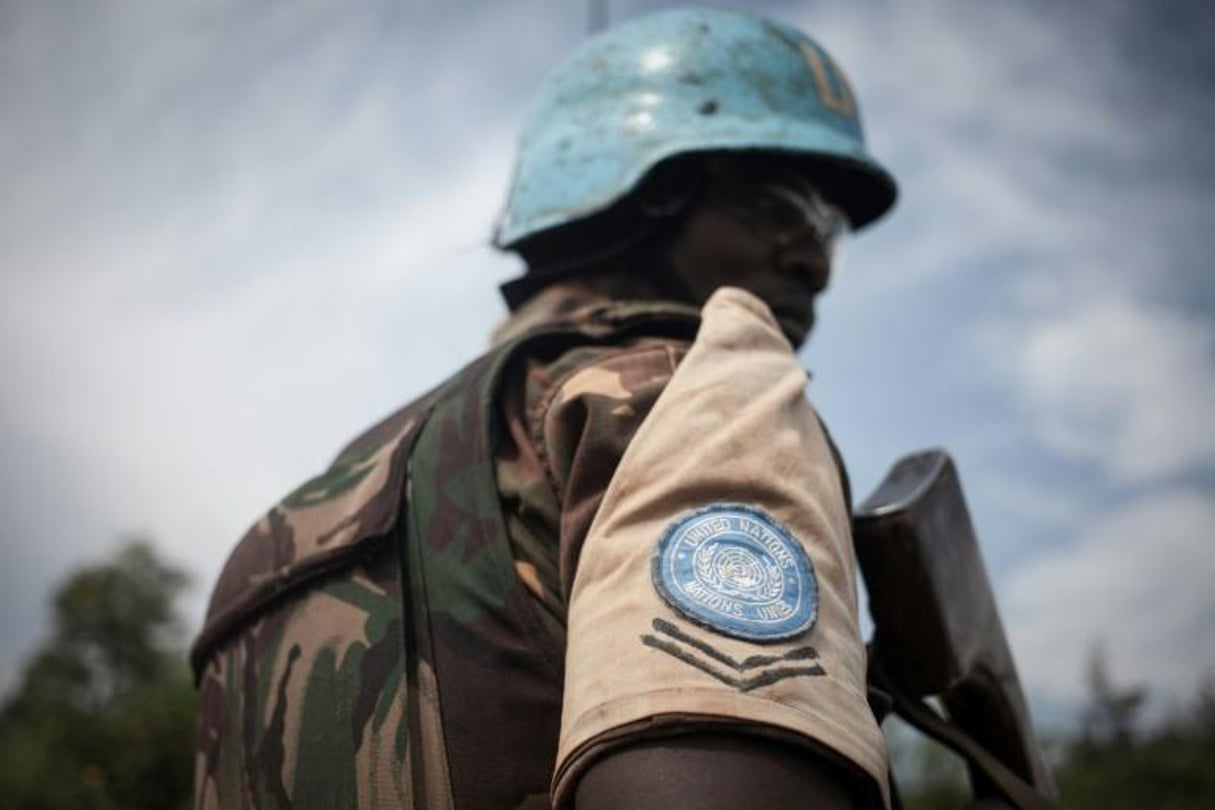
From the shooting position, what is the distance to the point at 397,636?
1.57 metres

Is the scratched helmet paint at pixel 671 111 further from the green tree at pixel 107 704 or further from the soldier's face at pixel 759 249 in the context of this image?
the green tree at pixel 107 704

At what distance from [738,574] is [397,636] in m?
0.55

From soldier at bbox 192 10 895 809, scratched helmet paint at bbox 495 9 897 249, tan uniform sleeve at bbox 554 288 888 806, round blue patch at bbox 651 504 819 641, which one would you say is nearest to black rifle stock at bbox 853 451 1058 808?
soldier at bbox 192 10 895 809

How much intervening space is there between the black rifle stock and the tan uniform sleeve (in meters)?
0.52

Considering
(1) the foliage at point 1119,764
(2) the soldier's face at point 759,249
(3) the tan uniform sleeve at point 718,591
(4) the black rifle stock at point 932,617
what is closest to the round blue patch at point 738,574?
(3) the tan uniform sleeve at point 718,591

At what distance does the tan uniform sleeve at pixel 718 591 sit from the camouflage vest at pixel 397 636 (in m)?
0.23

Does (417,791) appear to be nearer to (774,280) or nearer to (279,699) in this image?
(279,699)

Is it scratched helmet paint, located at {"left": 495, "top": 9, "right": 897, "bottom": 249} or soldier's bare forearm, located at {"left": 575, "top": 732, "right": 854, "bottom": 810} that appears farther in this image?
scratched helmet paint, located at {"left": 495, "top": 9, "right": 897, "bottom": 249}

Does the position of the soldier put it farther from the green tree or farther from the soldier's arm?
the green tree

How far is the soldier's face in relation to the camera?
2568 mm

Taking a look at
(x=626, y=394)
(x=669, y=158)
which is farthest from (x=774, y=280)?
(x=626, y=394)

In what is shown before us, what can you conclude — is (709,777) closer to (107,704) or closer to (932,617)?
(932,617)

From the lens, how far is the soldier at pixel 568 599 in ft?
3.94

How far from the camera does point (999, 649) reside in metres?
2.32
